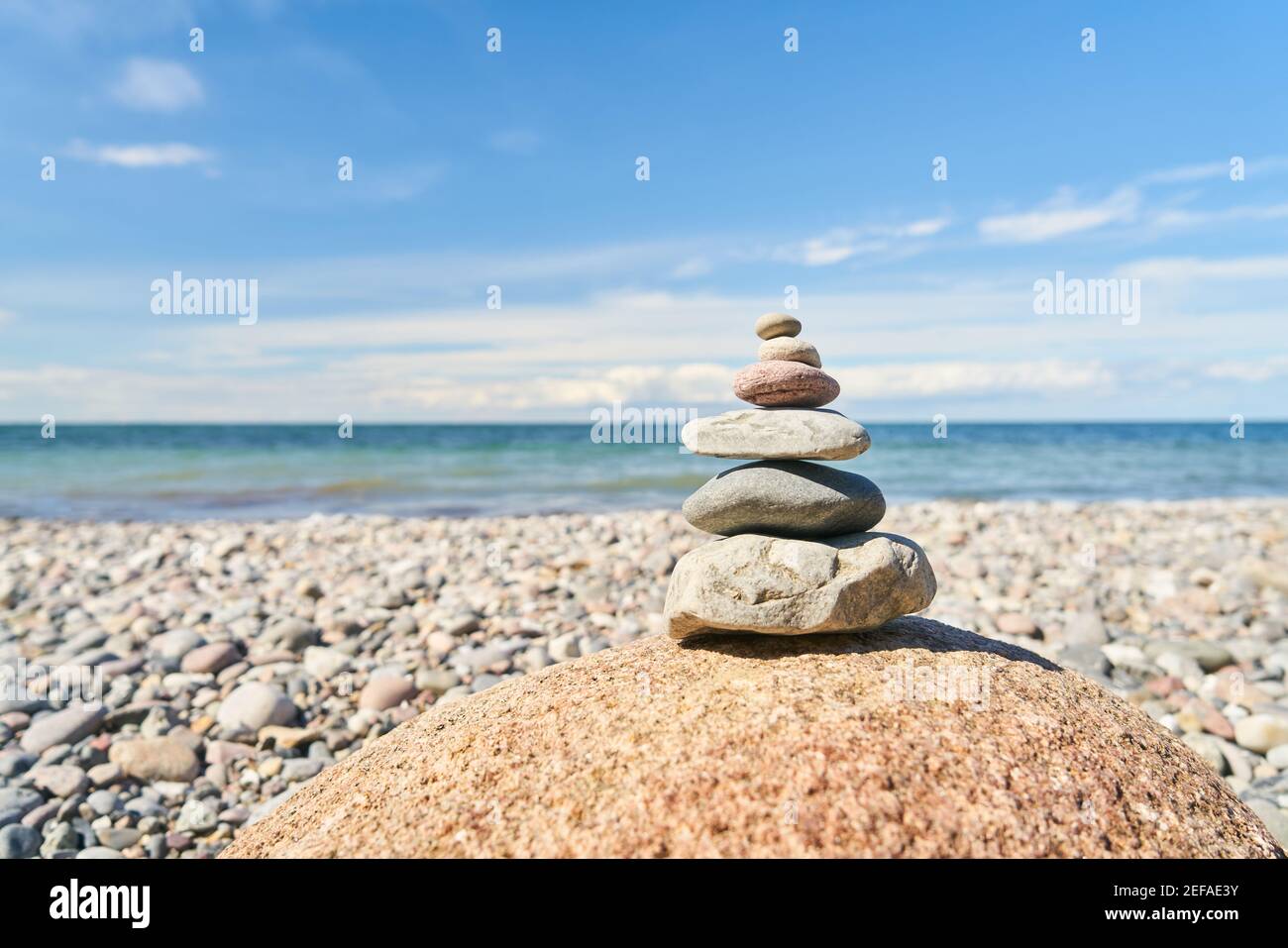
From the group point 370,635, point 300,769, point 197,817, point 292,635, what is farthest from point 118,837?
point 370,635

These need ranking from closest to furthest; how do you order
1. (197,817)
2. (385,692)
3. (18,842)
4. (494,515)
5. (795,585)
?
(795,585), (18,842), (197,817), (385,692), (494,515)

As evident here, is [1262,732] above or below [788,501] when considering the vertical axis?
below

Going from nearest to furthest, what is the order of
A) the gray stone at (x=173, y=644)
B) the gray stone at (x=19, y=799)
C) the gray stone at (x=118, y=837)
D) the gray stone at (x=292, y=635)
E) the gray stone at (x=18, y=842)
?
the gray stone at (x=18, y=842) < the gray stone at (x=118, y=837) < the gray stone at (x=19, y=799) < the gray stone at (x=173, y=644) < the gray stone at (x=292, y=635)

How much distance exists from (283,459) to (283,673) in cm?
2621

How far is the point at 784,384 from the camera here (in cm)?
383

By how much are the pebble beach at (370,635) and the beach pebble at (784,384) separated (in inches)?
136

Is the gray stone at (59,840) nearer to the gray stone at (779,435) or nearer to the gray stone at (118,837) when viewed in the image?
the gray stone at (118,837)

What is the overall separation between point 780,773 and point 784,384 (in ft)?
5.92

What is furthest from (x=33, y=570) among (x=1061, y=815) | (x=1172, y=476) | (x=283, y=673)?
(x=1172, y=476)

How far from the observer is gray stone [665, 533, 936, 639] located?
3.40 metres

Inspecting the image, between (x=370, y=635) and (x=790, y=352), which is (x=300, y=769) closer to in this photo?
(x=370, y=635)

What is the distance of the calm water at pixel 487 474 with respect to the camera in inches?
746

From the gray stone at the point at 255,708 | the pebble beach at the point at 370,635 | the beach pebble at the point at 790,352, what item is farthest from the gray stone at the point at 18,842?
the beach pebble at the point at 790,352

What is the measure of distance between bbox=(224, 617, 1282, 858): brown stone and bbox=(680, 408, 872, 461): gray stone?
827 millimetres
